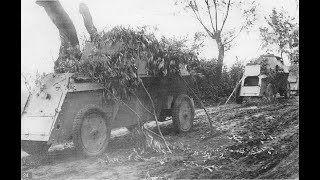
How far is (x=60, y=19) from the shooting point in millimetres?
6074

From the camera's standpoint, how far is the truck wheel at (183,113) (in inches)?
290

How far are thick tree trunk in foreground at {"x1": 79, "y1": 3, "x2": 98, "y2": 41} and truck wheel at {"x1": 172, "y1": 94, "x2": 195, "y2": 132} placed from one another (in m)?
1.92

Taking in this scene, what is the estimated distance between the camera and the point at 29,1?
19.5 ft

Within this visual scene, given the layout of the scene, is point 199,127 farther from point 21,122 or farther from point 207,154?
point 21,122

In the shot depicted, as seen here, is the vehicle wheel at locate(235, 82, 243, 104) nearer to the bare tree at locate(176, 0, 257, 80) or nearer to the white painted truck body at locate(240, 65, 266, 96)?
the white painted truck body at locate(240, 65, 266, 96)

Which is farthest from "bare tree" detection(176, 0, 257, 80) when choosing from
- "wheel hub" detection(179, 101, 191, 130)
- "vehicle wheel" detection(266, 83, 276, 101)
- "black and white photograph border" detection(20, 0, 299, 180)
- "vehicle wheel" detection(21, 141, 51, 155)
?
"vehicle wheel" detection(21, 141, 51, 155)

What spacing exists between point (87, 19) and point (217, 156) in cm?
257

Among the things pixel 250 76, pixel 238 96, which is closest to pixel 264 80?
pixel 238 96

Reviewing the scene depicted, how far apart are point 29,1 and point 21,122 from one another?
5.32 feet

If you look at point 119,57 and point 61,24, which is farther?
point 119,57

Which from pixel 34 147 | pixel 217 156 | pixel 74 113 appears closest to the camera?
pixel 217 156

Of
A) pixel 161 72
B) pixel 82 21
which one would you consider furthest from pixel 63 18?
pixel 161 72

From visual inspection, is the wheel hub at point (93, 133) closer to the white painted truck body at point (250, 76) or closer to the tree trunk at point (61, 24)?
the tree trunk at point (61, 24)

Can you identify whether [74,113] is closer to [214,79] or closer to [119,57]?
[119,57]
